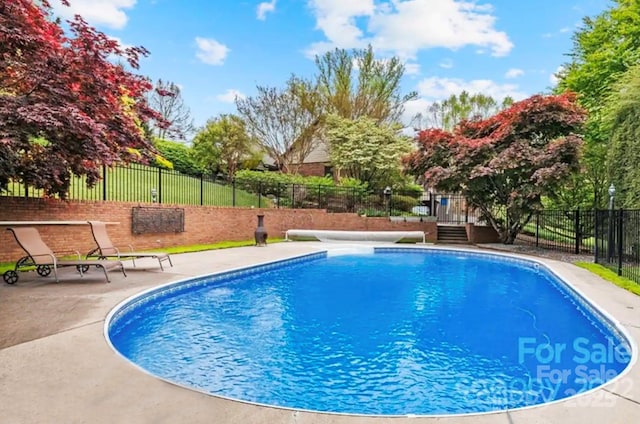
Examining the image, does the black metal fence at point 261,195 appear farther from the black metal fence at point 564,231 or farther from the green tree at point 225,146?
the green tree at point 225,146

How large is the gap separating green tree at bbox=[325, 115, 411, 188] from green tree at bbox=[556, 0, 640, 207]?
28.2ft

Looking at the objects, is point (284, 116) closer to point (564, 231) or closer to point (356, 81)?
point (356, 81)

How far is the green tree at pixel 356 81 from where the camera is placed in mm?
26203

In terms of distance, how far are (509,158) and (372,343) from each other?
37.5 feet

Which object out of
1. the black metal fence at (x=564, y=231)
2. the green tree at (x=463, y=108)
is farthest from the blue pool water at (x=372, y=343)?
the green tree at (x=463, y=108)

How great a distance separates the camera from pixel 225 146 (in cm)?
2461

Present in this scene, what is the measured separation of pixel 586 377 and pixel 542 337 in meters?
1.44

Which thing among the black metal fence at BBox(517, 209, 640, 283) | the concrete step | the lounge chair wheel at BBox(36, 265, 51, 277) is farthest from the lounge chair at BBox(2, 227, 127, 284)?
the concrete step

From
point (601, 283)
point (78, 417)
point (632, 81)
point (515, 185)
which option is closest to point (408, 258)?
point (515, 185)

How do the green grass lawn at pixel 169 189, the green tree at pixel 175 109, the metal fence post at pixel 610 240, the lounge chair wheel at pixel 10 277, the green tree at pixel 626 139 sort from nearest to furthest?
the lounge chair wheel at pixel 10 277 < the metal fence post at pixel 610 240 < the green tree at pixel 626 139 < the green grass lawn at pixel 169 189 < the green tree at pixel 175 109

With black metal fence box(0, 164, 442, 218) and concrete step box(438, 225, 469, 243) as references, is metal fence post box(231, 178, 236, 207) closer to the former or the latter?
black metal fence box(0, 164, 442, 218)

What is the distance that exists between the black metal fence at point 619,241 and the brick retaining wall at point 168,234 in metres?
8.50

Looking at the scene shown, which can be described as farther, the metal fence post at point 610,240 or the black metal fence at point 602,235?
the metal fence post at point 610,240

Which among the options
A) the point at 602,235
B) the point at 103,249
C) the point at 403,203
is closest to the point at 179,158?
the point at 403,203
